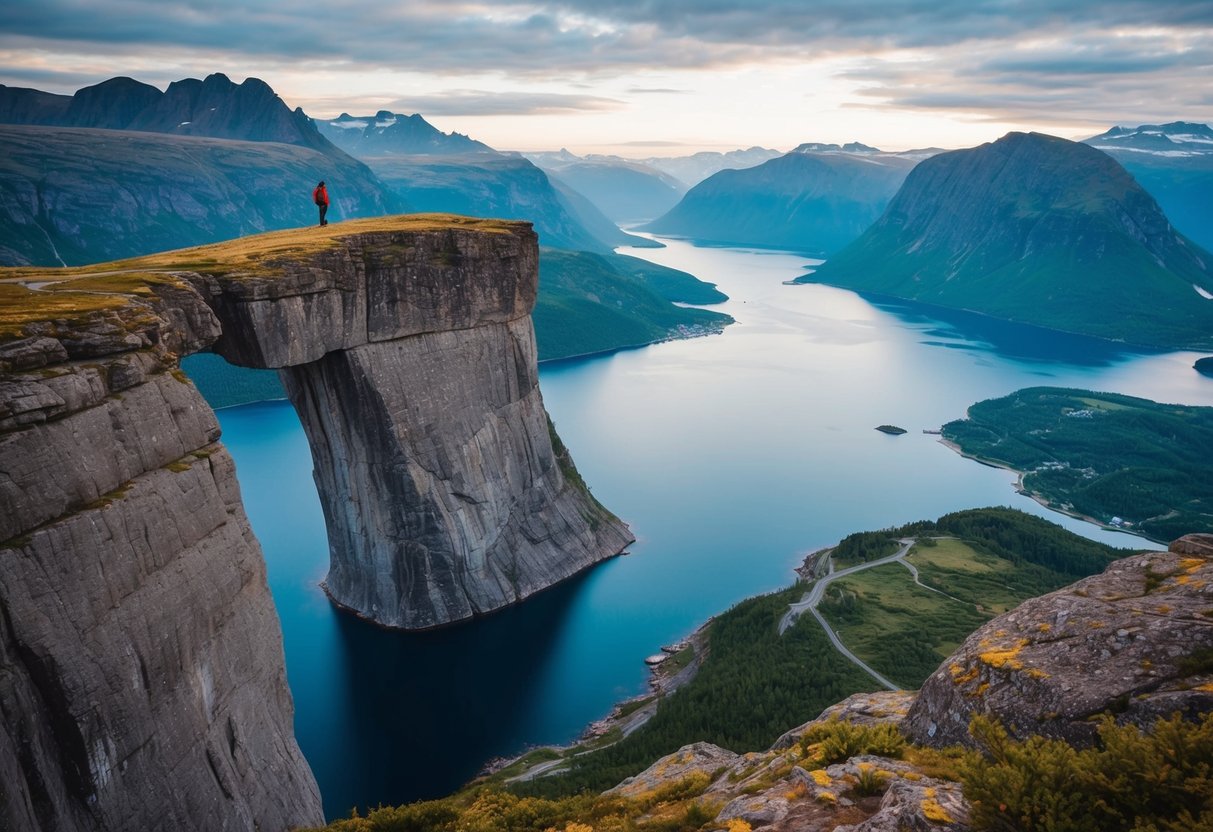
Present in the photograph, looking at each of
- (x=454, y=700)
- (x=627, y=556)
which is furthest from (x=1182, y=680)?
(x=627, y=556)

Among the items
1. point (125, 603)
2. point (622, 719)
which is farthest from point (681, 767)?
point (622, 719)

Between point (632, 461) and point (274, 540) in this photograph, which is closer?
point (274, 540)

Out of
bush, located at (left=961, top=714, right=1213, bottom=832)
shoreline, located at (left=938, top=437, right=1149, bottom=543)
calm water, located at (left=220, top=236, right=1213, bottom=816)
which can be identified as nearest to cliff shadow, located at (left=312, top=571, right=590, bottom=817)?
calm water, located at (left=220, top=236, right=1213, bottom=816)

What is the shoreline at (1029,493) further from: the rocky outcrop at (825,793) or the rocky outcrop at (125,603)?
the rocky outcrop at (125,603)

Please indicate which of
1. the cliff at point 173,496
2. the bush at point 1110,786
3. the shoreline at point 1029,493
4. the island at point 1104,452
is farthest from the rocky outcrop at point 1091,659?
the island at point 1104,452

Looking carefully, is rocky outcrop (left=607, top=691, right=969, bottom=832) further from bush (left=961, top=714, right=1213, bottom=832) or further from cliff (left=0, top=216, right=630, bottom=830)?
cliff (left=0, top=216, right=630, bottom=830)

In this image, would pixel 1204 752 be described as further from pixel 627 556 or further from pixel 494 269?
pixel 627 556
